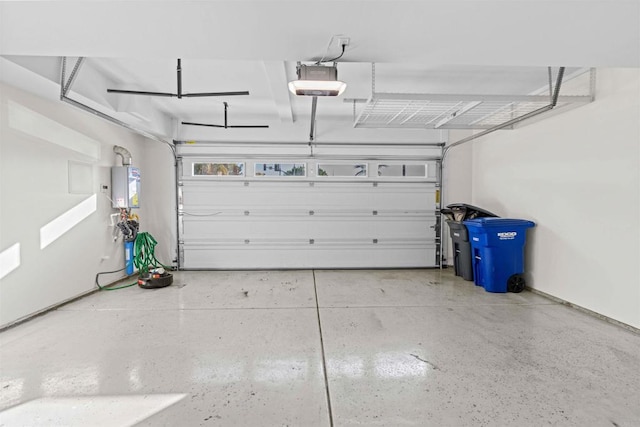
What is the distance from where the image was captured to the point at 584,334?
3.03m

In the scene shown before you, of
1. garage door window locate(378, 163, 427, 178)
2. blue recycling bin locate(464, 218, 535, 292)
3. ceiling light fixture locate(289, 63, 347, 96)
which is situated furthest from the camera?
garage door window locate(378, 163, 427, 178)

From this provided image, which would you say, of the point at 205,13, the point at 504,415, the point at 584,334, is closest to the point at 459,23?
the point at 205,13

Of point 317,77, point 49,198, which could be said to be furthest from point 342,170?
point 49,198

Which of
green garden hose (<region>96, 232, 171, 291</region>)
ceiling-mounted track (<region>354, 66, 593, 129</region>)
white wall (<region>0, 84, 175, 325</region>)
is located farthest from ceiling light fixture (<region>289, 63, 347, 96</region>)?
green garden hose (<region>96, 232, 171, 291</region>)

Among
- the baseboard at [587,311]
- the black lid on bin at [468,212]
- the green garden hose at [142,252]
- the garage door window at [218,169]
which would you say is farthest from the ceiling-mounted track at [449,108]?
the green garden hose at [142,252]

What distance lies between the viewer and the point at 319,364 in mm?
2434

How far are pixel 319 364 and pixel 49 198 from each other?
11.5 ft

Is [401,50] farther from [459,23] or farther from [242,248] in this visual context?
[242,248]

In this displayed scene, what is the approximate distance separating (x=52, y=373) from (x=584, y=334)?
4470 mm

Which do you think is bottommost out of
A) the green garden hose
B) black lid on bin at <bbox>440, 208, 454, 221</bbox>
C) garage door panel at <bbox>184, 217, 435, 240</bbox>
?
the green garden hose

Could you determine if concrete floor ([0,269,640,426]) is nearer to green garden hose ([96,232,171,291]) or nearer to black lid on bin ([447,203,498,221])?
green garden hose ([96,232,171,291])

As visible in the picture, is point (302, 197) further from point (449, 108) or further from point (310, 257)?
point (449, 108)

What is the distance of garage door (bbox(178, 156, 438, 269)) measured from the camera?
5.86m

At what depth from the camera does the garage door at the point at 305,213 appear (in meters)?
5.86
